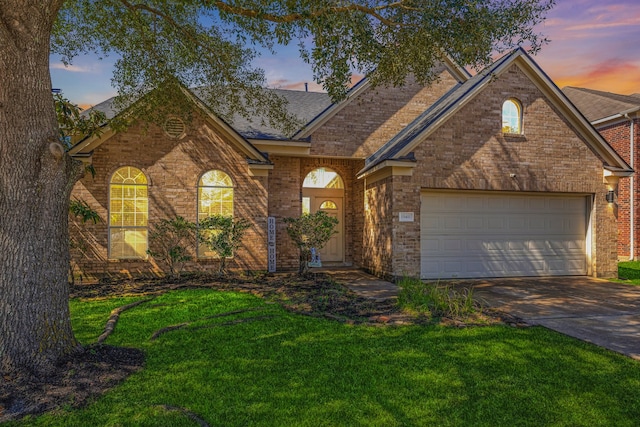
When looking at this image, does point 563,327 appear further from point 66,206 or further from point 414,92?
point 414,92

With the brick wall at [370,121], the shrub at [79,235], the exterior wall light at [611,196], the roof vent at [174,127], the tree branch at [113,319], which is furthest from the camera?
the brick wall at [370,121]

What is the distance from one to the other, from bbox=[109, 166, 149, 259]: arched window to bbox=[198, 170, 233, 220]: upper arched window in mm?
1472

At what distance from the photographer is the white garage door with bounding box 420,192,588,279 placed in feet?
37.0

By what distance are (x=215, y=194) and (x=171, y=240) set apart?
176cm

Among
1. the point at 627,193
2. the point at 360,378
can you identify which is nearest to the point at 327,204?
the point at 360,378

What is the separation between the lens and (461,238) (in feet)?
37.6

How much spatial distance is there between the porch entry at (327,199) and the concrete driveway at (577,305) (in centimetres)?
533

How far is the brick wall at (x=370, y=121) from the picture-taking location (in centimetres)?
1333

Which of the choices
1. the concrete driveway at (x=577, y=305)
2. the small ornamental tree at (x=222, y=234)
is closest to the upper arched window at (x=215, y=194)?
the small ornamental tree at (x=222, y=234)

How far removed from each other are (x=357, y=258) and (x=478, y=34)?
8750 millimetres

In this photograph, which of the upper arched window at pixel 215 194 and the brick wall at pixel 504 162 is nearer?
the brick wall at pixel 504 162

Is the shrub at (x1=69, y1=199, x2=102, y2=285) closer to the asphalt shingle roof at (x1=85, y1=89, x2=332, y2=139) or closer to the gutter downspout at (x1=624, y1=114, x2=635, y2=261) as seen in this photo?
the asphalt shingle roof at (x1=85, y1=89, x2=332, y2=139)

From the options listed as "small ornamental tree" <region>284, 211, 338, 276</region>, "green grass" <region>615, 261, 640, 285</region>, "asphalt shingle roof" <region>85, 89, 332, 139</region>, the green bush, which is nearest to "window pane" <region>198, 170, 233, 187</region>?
"asphalt shingle roof" <region>85, 89, 332, 139</region>

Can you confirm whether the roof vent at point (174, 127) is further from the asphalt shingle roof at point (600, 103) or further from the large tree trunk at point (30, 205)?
the asphalt shingle roof at point (600, 103)
